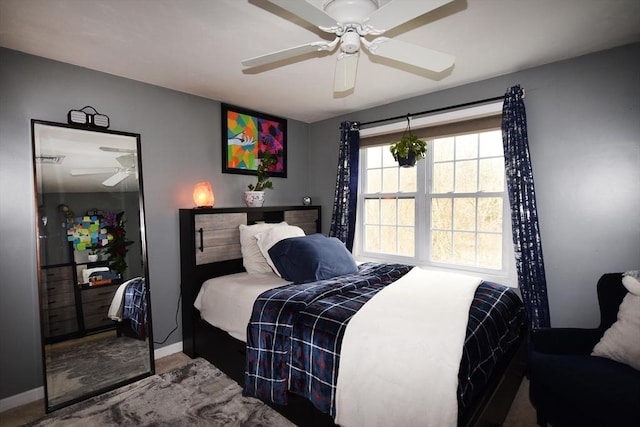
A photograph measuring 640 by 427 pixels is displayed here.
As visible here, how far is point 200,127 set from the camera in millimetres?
3135

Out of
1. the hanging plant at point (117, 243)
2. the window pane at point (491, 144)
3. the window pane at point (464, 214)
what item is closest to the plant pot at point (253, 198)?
the hanging plant at point (117, 243)

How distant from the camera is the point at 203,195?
2926 mm

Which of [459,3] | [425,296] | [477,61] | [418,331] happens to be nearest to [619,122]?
[477,61]

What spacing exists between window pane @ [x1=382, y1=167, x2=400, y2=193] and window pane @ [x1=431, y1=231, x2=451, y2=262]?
0.69 metres

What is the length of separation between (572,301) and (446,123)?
1828 mm

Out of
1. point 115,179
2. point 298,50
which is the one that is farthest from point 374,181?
point 115,179

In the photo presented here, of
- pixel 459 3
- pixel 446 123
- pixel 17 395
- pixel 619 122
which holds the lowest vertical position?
pixel 17 395

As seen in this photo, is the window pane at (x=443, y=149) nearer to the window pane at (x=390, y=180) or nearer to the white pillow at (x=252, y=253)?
the window pane at (x=390, y=180)

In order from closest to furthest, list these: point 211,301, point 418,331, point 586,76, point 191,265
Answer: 1. point 418,331
2. point 586,76
3. point 211,301
4. point 191,265

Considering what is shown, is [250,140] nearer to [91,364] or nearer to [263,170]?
[263,170]

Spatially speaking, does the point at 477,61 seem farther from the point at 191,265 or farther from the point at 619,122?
the point at 191,265

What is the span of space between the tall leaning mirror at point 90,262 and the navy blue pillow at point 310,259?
1.18m

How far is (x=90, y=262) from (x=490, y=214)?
341 cm

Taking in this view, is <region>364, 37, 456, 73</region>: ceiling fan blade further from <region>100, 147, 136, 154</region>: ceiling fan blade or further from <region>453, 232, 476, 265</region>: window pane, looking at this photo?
<region>100, 147, 136, 154</region>: ceiling fan blade
